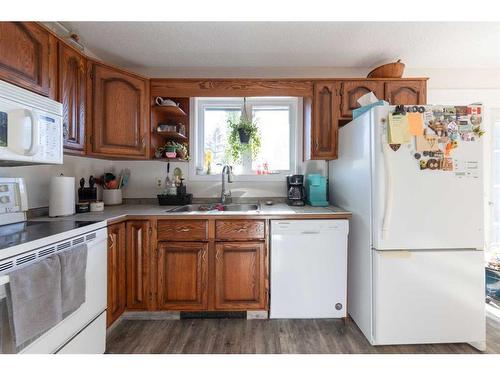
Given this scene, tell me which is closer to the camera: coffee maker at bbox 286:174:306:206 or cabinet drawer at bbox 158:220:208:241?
cabinet drawer at bbox 158:220:208:241

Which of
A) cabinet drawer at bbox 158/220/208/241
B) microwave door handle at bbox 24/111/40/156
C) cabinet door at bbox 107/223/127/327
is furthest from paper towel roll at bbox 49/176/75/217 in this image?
cabinet drawer at bbox 158/220/208/241

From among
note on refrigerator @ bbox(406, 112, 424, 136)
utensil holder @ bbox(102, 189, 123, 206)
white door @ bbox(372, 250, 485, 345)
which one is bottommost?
white door @ bbox(372, 250, 485, 345)

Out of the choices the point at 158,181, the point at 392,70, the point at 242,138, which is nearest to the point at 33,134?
the point at 158,181

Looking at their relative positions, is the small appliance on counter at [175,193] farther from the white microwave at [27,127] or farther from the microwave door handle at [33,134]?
the microwave door handle at [33,134]

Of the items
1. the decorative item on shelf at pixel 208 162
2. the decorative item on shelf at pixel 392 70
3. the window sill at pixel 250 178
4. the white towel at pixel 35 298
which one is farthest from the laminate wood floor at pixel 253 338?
the decorative item on shelf at pixel 392 70

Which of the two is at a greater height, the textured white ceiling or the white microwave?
the textured white ceiling

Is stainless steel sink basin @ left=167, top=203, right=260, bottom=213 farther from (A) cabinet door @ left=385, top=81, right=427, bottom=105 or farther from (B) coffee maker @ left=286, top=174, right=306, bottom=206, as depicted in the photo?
(A) cabinet door @ left=385, top=81, right=427, bottom=105

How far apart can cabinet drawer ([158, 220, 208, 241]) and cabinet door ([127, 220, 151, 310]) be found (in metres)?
0.14

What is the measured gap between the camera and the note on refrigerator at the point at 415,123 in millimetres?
1481

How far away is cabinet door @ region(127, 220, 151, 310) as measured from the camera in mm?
1790

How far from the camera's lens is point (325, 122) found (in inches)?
83.6

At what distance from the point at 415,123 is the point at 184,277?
199 cm

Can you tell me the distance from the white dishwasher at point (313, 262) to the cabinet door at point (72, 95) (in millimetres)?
1615
